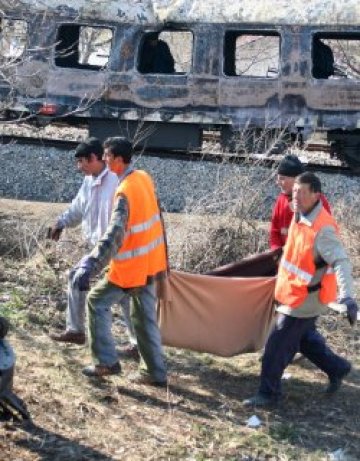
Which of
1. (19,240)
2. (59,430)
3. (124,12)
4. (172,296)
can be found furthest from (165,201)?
(59,430)

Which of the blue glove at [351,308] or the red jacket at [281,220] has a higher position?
the red jacket at [281,220]

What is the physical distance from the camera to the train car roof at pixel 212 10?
585 inches

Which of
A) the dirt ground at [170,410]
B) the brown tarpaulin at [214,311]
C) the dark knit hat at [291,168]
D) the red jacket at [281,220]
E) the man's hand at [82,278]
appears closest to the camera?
the dirt ground at [170,410]

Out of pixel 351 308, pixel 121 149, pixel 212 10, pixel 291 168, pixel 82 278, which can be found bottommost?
pixel 351 308

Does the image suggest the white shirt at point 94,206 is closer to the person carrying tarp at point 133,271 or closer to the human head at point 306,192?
the person carrying tarp at point 133,271

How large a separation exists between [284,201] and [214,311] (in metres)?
0.91

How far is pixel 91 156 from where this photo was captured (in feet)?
22.3

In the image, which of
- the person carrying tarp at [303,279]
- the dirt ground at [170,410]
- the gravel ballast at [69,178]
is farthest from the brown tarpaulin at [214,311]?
the gravel ballast at [69,178]

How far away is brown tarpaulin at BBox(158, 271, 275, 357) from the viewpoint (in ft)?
21.7

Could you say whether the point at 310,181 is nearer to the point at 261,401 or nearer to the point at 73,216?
the point at 261,401

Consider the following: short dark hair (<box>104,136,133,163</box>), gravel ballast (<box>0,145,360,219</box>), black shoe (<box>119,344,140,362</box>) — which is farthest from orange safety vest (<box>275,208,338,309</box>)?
gravel ballast (<box>0,145,360,219</box>)

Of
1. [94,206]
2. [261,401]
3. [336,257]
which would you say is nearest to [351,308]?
[336,257]

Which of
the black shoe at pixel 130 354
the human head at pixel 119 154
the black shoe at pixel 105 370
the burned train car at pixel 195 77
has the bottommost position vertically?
the black shoe at pixel 130 354

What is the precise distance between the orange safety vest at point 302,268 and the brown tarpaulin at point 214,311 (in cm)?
63
